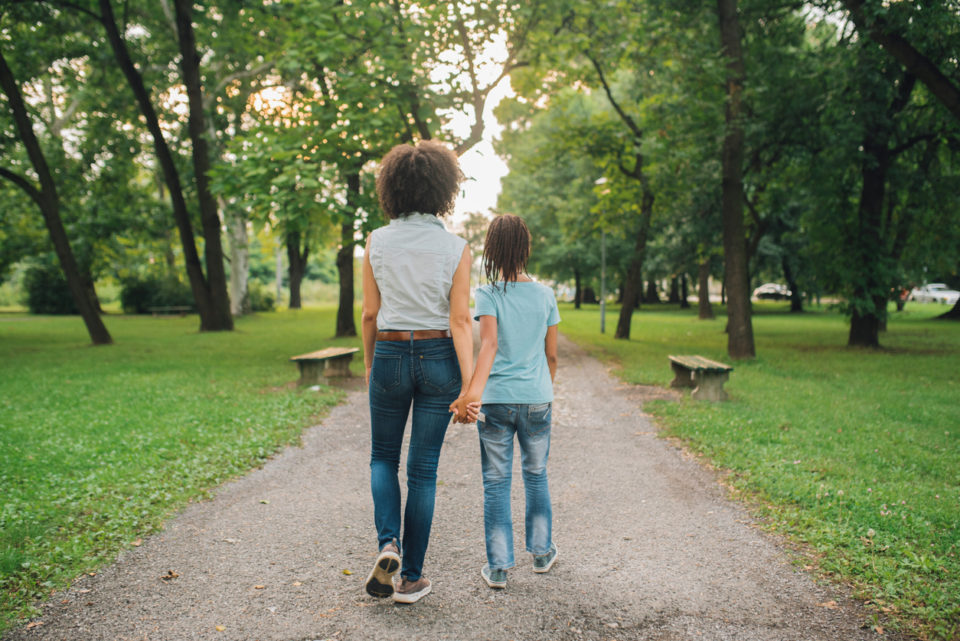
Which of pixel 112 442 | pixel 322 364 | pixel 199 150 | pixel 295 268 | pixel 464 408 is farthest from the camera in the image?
pixel 295 268

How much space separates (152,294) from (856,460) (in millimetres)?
39337

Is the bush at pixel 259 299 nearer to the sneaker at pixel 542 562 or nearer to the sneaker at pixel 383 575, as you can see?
the sneaker at pixel 542 562

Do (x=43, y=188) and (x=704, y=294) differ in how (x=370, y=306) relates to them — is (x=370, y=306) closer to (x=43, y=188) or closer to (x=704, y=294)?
(x=43, y=188)

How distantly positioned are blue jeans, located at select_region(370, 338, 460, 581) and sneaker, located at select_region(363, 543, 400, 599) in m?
0.07

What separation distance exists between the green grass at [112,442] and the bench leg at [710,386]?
513 centimetres

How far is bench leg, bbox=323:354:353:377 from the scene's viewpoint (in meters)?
10.6

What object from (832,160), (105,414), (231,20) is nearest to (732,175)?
(832,160)

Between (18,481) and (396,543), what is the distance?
156 inches

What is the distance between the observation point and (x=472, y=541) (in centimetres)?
398

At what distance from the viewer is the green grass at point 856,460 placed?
3445mm

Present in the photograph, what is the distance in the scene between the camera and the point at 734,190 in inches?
486

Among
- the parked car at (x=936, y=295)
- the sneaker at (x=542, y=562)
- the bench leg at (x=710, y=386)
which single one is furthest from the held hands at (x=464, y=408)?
the parked car at (x=936, y=295)

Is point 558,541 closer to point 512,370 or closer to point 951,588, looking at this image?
point 512,370

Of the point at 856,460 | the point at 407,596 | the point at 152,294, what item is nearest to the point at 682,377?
the point at 856,460
